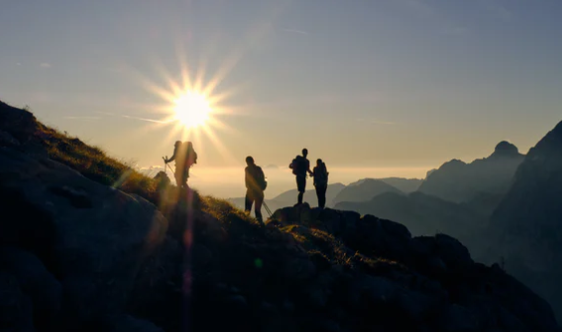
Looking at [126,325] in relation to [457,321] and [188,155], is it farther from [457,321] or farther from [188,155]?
[457,321]

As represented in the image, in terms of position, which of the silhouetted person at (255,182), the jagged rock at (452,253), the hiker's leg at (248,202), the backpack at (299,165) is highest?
the backpack at (299,165)

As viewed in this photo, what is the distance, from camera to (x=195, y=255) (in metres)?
11.1

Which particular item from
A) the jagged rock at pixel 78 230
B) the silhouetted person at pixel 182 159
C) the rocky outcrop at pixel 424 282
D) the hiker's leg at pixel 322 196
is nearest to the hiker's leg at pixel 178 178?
the silhouetted person at pixel 182 159

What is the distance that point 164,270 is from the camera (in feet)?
31.9

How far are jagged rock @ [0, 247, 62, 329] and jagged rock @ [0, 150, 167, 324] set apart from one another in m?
0.30

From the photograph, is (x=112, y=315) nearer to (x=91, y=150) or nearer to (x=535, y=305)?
(x=91, y=150)

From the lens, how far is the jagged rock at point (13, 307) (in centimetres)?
600

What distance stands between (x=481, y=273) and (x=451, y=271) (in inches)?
155

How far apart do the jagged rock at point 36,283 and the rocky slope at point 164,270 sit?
18 mm

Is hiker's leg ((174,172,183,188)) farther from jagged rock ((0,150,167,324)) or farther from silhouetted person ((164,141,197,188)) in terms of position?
jagged rock ((0,150,167,324))

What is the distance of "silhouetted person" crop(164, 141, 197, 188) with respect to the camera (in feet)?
58.5

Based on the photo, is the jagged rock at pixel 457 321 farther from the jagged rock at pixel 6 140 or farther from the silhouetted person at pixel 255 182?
the jagged rock at pixel 6 140

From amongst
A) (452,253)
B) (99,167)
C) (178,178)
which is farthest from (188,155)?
(452,253)

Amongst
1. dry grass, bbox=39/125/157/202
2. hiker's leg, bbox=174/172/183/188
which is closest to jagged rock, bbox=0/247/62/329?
dry grass, bbox=39/125/157/202
